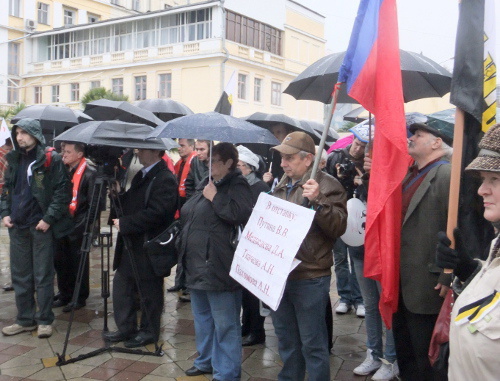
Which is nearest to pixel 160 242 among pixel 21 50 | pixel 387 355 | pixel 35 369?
pixel 35 369

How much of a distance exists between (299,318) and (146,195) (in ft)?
6.47

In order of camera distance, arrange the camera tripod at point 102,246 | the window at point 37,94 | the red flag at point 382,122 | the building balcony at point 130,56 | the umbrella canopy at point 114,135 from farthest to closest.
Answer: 1. the window at point 37,94
2. the building balcony at point 130,56
3. the camera tripod at point 102,246
4. the umbrella canopy at point 114,135
5. the red flag at point 382,122

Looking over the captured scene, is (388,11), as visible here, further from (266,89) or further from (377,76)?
(266,89)

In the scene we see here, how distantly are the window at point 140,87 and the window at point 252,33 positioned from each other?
677 centimetres

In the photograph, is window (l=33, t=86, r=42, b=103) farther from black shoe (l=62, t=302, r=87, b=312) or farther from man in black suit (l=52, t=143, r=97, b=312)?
black shoe (l=62, t=302, r=87, b=312)

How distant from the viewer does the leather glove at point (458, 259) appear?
2416mm

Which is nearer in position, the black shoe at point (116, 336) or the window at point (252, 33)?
the black shoe at point (116, 336)

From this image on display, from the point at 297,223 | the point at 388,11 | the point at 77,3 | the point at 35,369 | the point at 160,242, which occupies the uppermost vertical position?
the point at 77,3

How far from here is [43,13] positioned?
43.8 m

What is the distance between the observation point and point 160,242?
15.4ft

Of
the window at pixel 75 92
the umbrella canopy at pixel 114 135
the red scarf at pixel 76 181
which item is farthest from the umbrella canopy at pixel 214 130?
the window at pixel 75 92

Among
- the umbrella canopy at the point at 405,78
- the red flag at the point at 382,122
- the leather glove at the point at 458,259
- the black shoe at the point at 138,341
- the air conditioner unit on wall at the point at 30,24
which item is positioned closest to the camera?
the leather glove at the point at 458,259

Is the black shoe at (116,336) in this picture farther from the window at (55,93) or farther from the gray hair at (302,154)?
the window at (55,93)

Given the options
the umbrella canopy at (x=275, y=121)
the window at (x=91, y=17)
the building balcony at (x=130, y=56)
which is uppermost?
the window at (x=91, y=17)
